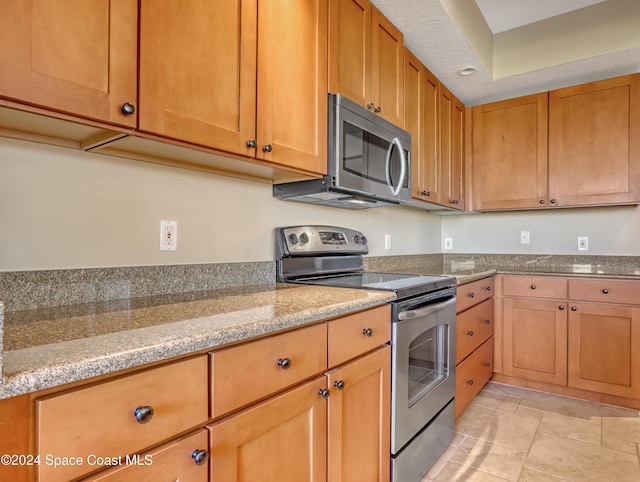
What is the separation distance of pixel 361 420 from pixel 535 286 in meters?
1.91

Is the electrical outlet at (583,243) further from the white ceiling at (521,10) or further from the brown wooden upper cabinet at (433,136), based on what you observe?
the white ceiling at (521,10)

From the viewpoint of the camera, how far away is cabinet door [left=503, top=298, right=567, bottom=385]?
2547 millimetres

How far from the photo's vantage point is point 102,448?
2.12 feet

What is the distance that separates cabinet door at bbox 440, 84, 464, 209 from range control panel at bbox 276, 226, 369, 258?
95 centimetres

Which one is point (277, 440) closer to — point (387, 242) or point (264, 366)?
point (264, 366)

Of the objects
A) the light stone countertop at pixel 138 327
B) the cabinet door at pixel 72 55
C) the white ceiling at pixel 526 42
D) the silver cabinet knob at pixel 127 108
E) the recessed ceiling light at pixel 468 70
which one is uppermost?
the white ceiling at pixel 526 42

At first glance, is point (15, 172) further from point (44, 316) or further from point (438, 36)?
point (438, 36)

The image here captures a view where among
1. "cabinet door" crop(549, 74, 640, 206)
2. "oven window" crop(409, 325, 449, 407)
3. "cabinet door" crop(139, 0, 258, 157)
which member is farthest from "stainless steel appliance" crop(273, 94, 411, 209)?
"cabinet door" crop(549, 74, 640, 206)

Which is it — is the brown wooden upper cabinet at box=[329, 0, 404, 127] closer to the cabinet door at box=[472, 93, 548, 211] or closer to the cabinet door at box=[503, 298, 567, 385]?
the cabinet door at box=[472, 93, 548, 211]

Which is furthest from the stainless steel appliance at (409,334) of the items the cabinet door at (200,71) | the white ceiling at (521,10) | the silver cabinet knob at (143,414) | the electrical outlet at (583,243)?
the white ceiling at (521,10)

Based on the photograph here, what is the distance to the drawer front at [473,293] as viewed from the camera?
6.95 feet

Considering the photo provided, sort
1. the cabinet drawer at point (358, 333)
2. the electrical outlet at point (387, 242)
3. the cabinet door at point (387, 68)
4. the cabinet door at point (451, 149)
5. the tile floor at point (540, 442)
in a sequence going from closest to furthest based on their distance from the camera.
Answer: the cabinet drawer at point (358, 333), the tile floor at point (540, 442), the cabinet door at point (387, 68), the electrical outlet at point (387, 242), the cabinet door at point (451, 149)

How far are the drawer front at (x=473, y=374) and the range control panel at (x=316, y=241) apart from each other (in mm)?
912

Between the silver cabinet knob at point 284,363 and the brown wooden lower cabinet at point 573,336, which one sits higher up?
the silver cabinet knob at point 284,363
